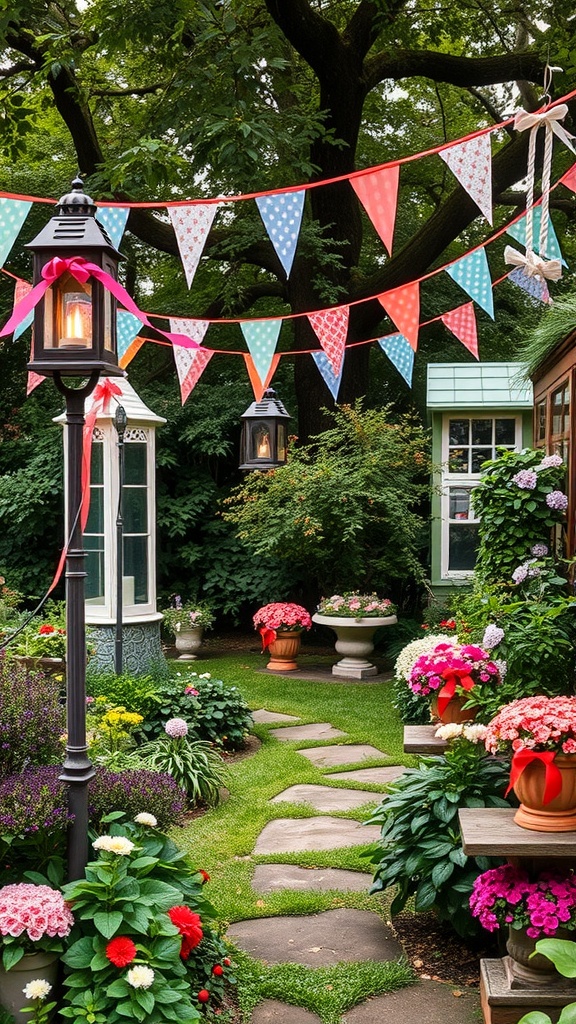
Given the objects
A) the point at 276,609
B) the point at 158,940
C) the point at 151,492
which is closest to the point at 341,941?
the point at 158,940

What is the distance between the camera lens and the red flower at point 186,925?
290cm

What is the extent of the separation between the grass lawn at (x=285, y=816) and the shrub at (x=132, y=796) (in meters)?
0.66

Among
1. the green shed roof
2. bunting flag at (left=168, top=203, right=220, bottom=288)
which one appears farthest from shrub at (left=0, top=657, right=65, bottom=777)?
the green shed roof

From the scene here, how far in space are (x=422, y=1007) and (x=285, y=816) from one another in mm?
2164

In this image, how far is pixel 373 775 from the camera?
602 centimetres

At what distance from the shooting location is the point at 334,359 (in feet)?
22.8

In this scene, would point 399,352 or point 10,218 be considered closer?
point 10,218

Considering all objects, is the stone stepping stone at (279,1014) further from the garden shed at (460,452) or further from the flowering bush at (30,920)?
the garden shed at (460,452)

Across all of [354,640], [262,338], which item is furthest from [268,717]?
[262,338]

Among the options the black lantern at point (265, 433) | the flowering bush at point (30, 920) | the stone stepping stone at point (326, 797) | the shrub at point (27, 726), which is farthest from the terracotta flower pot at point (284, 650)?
the flowering bush at point (30, 920)

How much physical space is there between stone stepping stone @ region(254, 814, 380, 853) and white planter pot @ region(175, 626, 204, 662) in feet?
18.8

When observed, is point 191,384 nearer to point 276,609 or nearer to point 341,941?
point 276,609

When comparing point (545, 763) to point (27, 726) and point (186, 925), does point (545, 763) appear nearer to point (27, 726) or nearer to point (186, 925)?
point (186, 925)

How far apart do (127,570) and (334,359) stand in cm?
241
